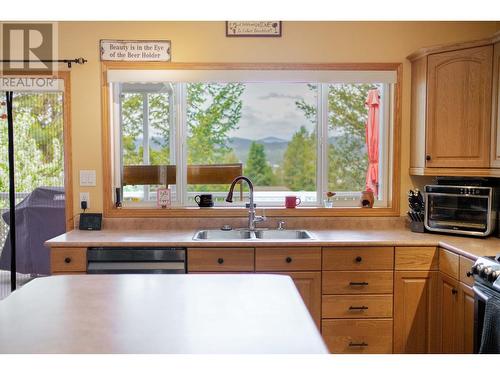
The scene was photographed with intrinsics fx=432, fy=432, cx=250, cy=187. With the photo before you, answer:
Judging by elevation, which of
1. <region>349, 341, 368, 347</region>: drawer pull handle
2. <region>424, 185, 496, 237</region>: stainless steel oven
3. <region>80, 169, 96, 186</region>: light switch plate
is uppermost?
<region>80, 169, 96, 186</region>: light switch plate

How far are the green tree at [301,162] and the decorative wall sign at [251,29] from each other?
764mm

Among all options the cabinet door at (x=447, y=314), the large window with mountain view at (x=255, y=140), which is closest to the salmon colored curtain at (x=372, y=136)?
the large window with mountain view at (x=255, y=140)

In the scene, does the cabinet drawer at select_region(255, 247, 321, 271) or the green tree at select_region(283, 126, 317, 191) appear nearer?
the cabinet drawer at select_region(255, 247, 321, 271)

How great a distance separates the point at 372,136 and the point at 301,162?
1.95 ft

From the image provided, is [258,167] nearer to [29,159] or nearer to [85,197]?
[85,197]

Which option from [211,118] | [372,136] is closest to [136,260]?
[211,118]

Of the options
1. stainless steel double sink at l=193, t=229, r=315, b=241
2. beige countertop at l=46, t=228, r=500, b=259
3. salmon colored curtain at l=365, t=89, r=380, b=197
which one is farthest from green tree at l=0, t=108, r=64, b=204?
salmon colored curtain at l=365, t=89, r=380, b=197

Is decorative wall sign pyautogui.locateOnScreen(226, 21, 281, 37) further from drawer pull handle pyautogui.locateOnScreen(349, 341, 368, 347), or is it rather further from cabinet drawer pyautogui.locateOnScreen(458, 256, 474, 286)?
drawer pull handle pyautogui.locateOnScreen(349, 341, 368, 347)

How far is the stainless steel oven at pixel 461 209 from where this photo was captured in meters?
2.78

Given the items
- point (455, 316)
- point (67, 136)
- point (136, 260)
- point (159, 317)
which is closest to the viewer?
point (159, 317)

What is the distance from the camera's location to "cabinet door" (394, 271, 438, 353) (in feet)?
8.87

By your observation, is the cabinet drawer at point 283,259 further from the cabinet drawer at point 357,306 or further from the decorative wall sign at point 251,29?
the decorative wall sign at point 251,29

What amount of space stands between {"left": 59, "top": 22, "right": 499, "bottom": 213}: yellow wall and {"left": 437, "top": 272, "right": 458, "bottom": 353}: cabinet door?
1.32 meters

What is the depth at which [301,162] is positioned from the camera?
348 centimetres
